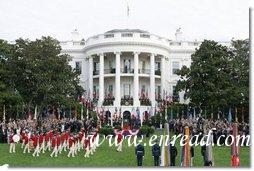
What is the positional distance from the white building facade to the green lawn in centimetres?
1268

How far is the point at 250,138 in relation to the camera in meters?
13.0

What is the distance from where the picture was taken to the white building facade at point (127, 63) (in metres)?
28.7

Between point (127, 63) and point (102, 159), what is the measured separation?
53.5 feet

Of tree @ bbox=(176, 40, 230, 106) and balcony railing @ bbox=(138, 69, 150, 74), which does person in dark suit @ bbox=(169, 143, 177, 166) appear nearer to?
tree @ bbox=(176, 40, 230, 106)

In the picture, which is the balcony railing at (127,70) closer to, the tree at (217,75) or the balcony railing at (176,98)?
the balcony railing at (176,98)

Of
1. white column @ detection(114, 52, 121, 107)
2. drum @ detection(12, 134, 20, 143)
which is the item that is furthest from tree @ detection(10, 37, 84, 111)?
drum @ detection(12, 134, 20, 143)

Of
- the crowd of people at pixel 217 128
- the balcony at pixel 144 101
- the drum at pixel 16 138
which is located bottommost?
the drum at pixel 16 138

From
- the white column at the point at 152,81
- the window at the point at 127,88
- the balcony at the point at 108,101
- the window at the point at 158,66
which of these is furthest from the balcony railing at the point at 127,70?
the balcony at the point at 108,101

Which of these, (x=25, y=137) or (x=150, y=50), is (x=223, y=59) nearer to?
(x=150, y=50)

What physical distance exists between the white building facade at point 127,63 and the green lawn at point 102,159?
12679mm

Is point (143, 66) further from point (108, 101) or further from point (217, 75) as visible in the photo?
point (217, 75)

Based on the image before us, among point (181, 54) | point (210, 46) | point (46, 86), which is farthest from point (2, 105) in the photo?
point (181, 54)

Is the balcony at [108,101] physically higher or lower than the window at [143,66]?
lower

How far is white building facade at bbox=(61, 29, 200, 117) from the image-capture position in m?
28.7
